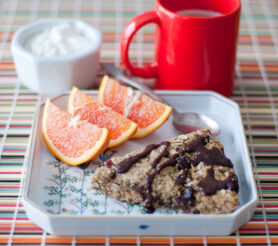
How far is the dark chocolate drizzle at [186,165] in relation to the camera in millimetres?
1434

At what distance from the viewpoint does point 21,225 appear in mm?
1485

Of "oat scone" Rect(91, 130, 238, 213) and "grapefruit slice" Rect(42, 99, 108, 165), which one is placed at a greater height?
"oat scone" Rect(91, 130, 238, 213)

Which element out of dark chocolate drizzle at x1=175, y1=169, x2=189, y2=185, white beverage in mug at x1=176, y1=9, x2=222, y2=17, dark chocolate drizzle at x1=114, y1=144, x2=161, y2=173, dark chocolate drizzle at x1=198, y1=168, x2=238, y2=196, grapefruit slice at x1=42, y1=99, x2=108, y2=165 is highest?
white beverage in mug at x1=176, y1=9, x2=222, y2=17

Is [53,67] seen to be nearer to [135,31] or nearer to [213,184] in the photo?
[135,31]

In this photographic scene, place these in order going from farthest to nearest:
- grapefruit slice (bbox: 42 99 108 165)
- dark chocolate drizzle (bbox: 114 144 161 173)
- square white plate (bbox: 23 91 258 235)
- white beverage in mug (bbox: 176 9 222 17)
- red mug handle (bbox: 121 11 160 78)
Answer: white beverage in mug (bbox: 176 9 222 17)
red mug handle (bbox: 121 11 160 78)
grapefruit slice (bbox: 42 99 108 165)
dark chocolate drizzle (bbox: 114 144 161 173)
square white plate (bbox: 23 91 258 235)

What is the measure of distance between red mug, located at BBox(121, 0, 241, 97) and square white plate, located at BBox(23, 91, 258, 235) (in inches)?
8.2

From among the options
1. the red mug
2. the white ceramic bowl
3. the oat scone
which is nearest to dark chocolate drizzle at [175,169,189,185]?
the oat scone

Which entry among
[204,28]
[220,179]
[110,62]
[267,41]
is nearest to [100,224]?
[220,179]

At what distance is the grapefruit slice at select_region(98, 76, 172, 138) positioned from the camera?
1.77 m

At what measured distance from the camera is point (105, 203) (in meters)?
1.49

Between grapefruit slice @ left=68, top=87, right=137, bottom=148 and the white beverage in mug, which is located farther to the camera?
the white beverage in mug

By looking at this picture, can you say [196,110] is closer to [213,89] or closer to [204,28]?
[213,89]

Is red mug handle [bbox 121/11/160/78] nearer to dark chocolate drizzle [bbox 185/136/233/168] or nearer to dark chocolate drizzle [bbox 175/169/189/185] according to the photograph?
dark chocolate drizzle [bbox 185/136/233/168]

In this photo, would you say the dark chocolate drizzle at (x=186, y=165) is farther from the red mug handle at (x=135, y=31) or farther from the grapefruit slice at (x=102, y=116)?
the red mug handle at (x=135, y=31)
